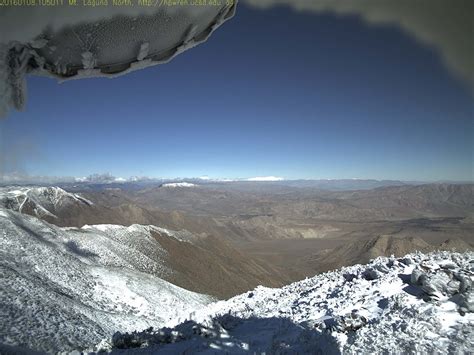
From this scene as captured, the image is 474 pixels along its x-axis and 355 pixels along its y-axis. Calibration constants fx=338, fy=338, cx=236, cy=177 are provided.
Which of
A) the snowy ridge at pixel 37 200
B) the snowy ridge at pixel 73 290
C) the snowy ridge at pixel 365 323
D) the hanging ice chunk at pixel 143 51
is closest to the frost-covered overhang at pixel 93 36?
the hanging ice chunk at pixel 143 51

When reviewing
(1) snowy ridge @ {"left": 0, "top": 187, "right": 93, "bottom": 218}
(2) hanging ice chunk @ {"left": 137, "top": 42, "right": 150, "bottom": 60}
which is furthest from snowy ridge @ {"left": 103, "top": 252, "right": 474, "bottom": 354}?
(1) snowy ridge @ {"left": 0, "top": 187, "right": 93, "bottom": 218}

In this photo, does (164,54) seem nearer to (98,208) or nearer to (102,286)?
(102,286)

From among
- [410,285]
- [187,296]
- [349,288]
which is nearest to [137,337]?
[349,288]

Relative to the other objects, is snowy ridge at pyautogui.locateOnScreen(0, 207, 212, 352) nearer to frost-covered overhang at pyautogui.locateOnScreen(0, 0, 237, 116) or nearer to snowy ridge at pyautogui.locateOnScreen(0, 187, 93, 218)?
frost-covered overhang at pyautogui.locateOnScreen(0, 0, 237, 116)

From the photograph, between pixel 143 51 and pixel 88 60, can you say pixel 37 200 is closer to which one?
pixel 88 60

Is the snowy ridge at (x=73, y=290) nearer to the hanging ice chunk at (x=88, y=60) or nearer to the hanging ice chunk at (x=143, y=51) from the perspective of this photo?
the hanging ice chunk at (x=88, y=60)
